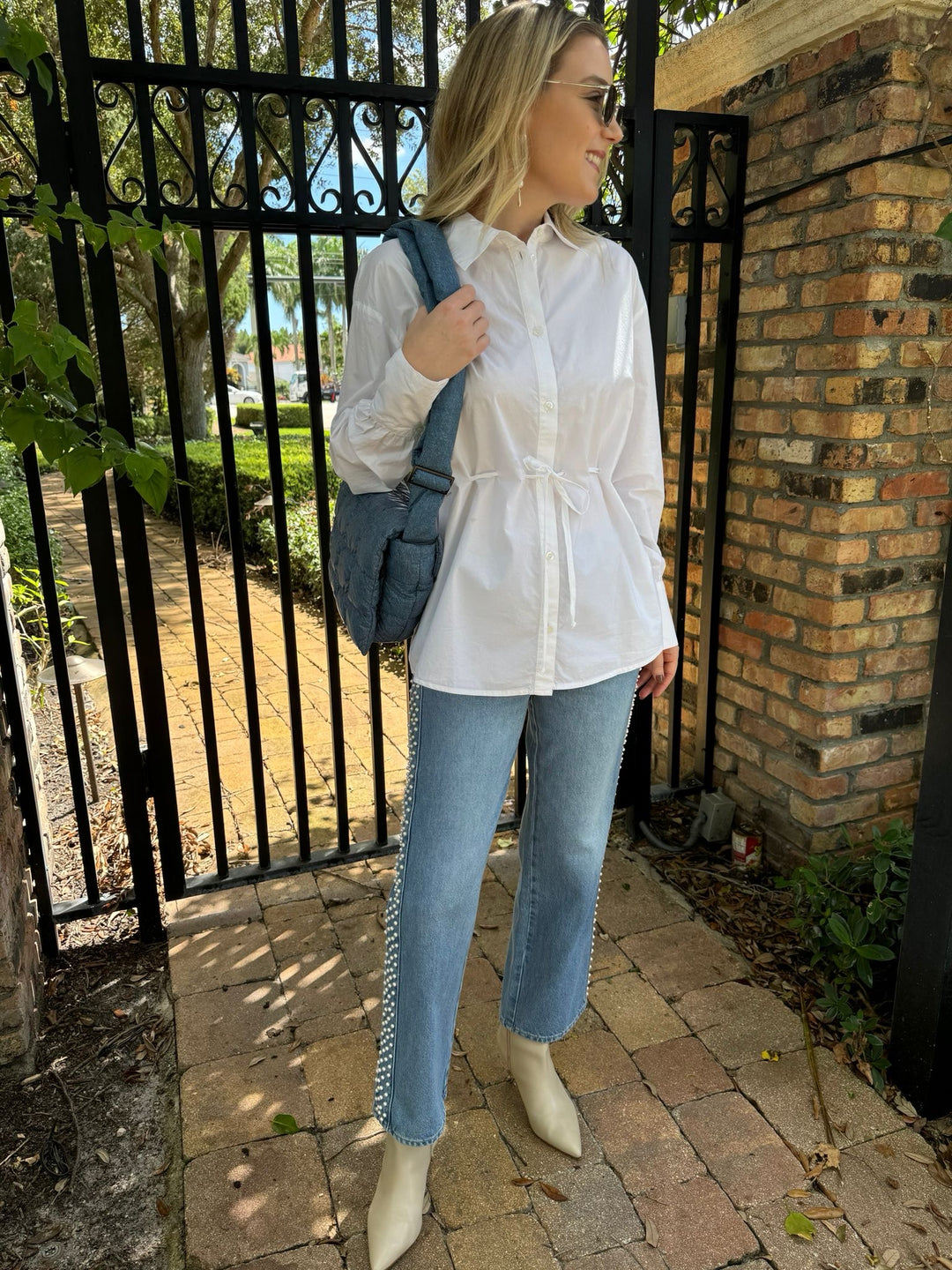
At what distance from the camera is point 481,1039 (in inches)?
85.7

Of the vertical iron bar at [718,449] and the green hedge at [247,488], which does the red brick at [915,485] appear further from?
the green hedge at [247,488]

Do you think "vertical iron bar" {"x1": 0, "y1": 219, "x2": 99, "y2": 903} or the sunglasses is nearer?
the sunglasses

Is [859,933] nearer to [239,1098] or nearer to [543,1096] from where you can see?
[543,1096]

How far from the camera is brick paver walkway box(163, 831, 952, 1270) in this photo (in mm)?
1674

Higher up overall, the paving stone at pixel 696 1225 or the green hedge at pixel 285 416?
the green hedge at pixel 285 416

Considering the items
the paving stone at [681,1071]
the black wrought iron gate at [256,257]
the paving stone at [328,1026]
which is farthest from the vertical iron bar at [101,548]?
the paving stone at [681,1071]

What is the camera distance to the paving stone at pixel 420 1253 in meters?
1.63

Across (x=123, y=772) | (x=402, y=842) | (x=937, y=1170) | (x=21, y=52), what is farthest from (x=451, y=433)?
(x=937, y=1170)

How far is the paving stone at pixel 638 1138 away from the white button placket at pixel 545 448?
3.27ft

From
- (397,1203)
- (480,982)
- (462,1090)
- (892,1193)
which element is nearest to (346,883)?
(480,982)

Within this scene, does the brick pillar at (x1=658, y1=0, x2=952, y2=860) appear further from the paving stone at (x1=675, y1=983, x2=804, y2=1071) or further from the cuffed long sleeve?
the cuffed long sleeve

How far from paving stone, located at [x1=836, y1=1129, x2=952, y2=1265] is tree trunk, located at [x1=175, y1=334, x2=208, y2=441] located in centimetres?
1428

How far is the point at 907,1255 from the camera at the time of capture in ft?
5.37

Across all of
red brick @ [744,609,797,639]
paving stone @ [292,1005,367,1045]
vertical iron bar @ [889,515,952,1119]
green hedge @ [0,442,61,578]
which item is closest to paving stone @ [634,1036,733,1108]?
vertical iron bar @ [889,515,952,1119]
